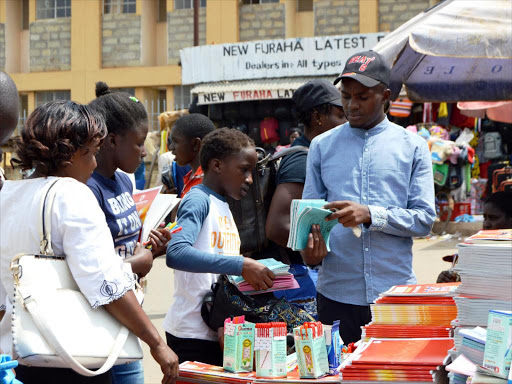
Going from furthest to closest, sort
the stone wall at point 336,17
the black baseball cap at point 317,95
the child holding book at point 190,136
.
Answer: the stone wall at point 336,17
the child holding book at point 190,136
the black baseball cap at point 317,95

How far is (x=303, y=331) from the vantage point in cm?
283

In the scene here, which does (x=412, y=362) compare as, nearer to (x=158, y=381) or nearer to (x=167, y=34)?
(x=158, y=381)

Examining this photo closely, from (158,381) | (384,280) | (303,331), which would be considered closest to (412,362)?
(303,331)

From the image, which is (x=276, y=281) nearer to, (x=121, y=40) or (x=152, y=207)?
(x=152, y=207)

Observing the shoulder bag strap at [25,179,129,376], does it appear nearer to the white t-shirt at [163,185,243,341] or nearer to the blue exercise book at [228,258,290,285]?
the white t-shirt at [163,185,243,341]

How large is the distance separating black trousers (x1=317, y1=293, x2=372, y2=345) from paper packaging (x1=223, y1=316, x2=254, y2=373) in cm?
64

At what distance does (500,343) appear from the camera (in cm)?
224

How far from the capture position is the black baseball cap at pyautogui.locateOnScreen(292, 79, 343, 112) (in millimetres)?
4070

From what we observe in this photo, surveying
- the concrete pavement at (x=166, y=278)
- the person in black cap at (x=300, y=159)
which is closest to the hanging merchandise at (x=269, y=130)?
the concrete pavement at (x=166, y=278)

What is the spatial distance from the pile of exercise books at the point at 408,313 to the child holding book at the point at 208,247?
1.95 ft

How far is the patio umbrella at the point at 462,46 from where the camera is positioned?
13.8ft

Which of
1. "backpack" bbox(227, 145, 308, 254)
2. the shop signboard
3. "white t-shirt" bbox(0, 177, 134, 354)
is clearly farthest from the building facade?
"white t-shirt" bbox(0, 177, 134, 354)

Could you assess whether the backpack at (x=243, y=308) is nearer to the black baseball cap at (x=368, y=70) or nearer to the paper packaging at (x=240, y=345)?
the paper packaging at (x=240, y=345)

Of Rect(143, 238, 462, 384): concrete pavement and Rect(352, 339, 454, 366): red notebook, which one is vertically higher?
Rect(352, 339, 454, 366): red notebook
